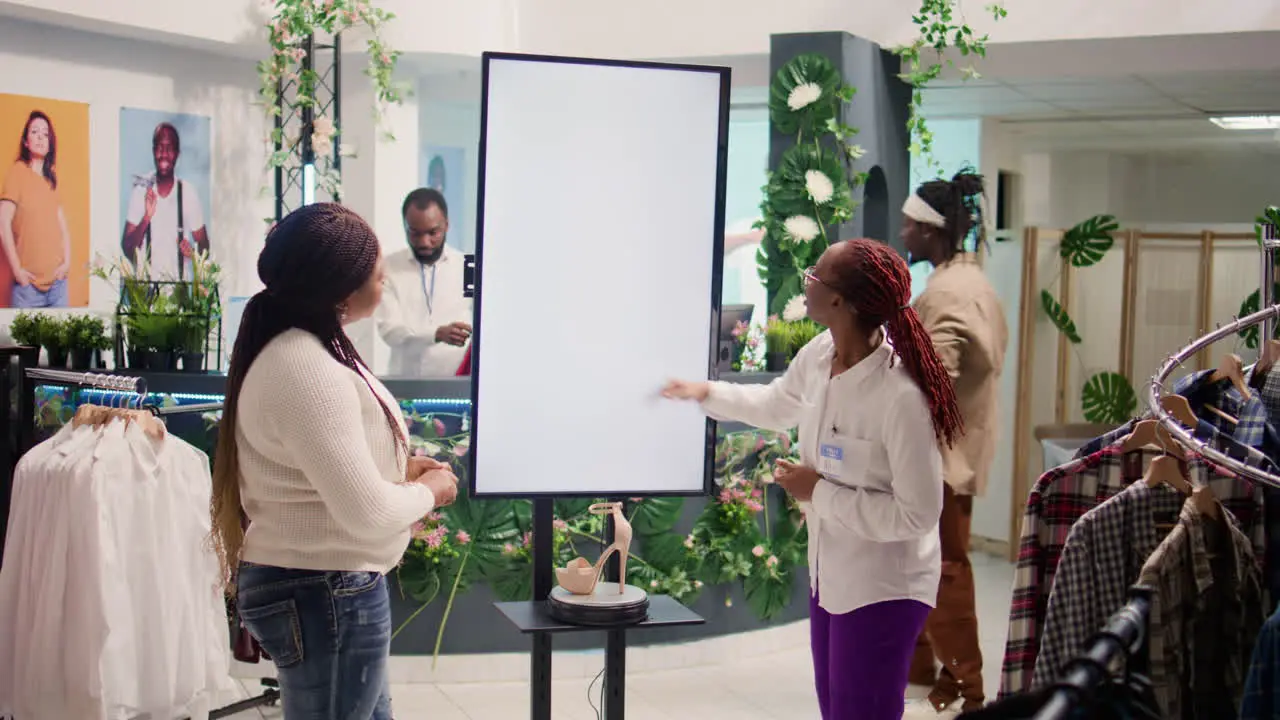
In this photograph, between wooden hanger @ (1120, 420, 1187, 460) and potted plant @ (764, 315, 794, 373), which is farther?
potted plant @ (764, 315, 794, 373)

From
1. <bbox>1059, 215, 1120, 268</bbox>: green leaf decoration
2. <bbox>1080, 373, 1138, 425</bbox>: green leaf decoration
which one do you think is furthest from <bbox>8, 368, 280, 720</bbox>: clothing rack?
<bbox>1080, 373, 1138, 425</bbox>: green leaf decoration

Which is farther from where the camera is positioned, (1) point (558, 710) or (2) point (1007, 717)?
(1) point (558, 710)

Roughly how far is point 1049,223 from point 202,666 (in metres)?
6.21

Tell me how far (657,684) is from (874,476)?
2.39m

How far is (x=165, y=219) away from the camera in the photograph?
6695 millimetres

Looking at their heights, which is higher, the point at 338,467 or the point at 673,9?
the point at 673,9

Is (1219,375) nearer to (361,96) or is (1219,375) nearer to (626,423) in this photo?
(626,423)

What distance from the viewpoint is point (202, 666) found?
367 cm

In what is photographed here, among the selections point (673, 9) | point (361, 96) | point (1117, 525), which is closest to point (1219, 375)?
point (1117, 525)

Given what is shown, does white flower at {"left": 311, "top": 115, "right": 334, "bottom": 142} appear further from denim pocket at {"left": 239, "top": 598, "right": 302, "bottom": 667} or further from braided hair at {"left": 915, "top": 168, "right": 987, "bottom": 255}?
denim pocket at {"left": 239, "top": 598, "right": 302, "bottom": 667}

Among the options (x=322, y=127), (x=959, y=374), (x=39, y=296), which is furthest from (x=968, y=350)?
(x=39, y=296)

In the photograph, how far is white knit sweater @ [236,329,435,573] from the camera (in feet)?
6.91

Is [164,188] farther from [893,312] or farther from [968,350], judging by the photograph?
[893,312]

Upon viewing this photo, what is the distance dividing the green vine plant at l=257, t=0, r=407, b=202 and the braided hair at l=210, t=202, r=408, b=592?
14.4ft
